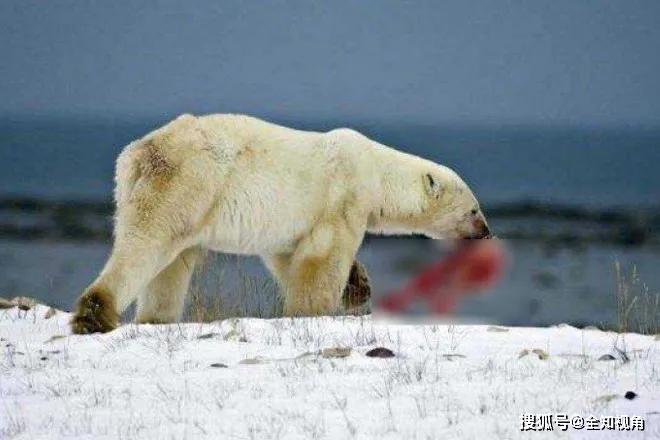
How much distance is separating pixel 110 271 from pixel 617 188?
2494 inches

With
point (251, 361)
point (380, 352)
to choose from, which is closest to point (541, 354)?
point (380, 352)

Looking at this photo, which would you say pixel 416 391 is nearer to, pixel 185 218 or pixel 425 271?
pixel 185 218

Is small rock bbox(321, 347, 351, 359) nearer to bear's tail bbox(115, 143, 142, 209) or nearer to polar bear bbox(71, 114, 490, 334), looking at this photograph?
polar bear bbox(71, 114, 490, 334)

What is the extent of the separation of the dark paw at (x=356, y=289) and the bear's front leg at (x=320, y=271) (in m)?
0.72

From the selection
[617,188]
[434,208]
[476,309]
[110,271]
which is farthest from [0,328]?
[617,188]

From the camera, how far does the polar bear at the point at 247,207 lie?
9641 millimetres

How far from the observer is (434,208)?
11977mm

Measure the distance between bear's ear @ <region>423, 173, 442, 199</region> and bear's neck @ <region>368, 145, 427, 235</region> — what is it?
7 cm

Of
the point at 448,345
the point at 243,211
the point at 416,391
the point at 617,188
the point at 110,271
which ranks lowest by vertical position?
the point at 416,391

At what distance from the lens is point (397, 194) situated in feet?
37.8

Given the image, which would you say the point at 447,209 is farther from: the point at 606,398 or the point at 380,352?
the point at 606,398

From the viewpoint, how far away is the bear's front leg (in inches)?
417

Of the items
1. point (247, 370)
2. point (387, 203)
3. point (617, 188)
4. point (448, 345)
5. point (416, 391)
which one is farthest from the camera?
point (617, 188)

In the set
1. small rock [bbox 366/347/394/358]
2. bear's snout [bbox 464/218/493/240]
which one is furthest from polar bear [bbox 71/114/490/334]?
small rock [bbox 366/347/394/358]
